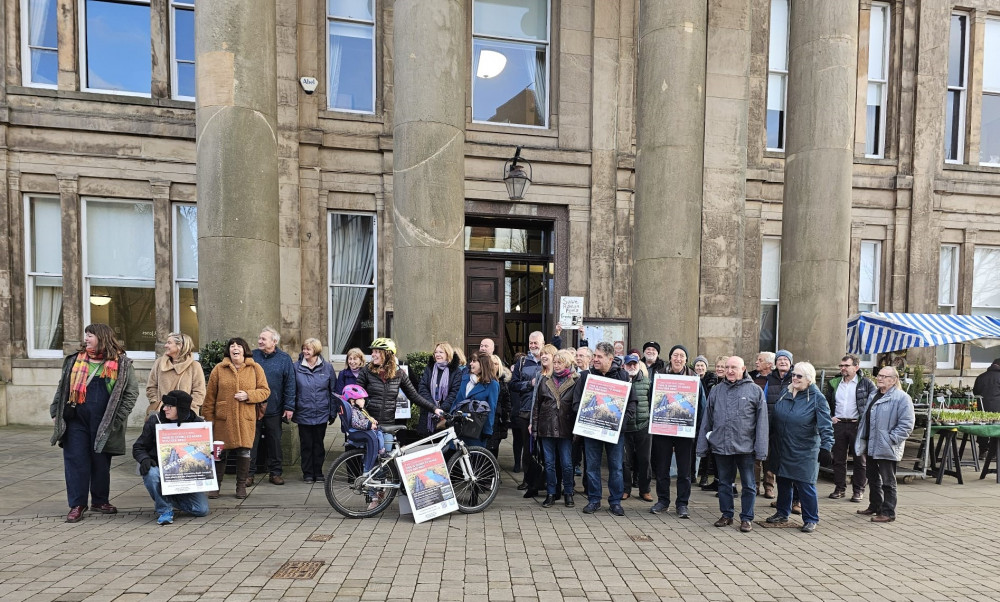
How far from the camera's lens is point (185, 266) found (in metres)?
11.1

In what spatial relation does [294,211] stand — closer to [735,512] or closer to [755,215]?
[735,512]

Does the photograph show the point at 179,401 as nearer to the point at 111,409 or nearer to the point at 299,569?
the point at 111,409

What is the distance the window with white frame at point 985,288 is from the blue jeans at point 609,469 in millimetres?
13586

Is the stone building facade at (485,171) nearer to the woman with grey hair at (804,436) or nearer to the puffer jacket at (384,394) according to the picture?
the puffer jacket at (384,394)

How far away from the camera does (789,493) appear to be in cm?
571

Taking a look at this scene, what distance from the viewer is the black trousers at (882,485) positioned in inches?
237

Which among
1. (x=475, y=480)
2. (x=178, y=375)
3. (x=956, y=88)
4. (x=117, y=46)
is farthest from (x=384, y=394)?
(x=956, y=88)

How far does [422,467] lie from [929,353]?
13.7 metres

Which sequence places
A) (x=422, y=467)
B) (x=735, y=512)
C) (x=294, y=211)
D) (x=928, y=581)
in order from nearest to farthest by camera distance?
1. (x=928, y=581)
2. (x=422, y=467)
3. (x=735, y=512)
4. (x=294, y=211)

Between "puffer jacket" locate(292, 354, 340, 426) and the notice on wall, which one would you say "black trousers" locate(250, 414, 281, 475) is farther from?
the notice on wall

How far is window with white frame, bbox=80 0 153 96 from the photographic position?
35.2ft

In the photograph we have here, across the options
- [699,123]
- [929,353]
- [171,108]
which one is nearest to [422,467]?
[699,123]

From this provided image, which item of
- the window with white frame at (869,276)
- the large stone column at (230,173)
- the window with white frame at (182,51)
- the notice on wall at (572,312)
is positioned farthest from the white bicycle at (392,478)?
the window with white frame at (869,276)

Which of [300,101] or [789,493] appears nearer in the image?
[789,493]
